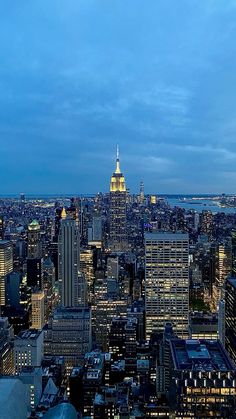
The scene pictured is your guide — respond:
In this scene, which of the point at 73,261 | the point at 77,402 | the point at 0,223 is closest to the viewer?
the point at 77,402

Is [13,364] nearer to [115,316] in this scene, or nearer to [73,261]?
[115,316]

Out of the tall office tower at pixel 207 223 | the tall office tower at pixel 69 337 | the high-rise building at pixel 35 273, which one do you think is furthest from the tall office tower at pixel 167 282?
the tall office tower at pixel 207 223

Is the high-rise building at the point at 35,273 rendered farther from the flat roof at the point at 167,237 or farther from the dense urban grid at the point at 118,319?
the flat roof at the point at 167,237

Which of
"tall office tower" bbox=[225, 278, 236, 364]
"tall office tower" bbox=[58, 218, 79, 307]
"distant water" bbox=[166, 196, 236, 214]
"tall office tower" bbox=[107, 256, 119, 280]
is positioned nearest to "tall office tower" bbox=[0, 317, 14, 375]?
"tall office tower" bbox=[225, 278, 236, 364]

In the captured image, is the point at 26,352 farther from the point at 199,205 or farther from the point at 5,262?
the point at 199,205

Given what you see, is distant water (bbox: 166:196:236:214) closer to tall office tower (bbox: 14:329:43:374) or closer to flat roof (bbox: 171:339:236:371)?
tall office tower (bbox: 14:329:43:374)

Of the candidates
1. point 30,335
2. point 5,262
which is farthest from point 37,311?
point 5,262

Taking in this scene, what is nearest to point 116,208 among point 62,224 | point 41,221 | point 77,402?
point 41,221
